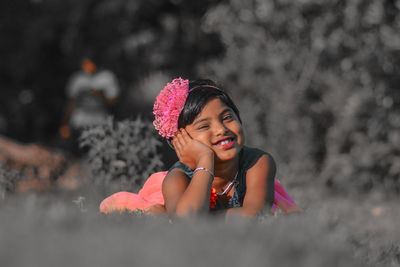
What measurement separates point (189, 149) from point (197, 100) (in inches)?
9.6

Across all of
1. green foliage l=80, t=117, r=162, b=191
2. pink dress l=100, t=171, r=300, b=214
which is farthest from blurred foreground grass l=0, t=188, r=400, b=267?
green foliage l=80, t=117, r=162, b=191

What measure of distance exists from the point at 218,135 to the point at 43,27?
9.92 m

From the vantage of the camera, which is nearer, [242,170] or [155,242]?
[155,242]

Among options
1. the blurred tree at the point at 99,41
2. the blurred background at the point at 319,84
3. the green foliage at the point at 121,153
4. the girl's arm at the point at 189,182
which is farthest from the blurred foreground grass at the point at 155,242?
the blurred tree at the point at 99,41

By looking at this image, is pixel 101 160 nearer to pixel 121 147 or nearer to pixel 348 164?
pixel 121 147

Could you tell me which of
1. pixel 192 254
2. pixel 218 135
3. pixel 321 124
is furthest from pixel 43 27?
pixel 192 254

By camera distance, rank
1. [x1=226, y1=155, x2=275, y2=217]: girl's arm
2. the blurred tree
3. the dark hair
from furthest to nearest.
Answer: the blurred tree
the dark hair
[x1=226, y1=155, x2=275, y2=217]: girl's arm

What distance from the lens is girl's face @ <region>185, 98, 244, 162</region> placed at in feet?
13.0

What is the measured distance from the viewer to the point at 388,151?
831cm

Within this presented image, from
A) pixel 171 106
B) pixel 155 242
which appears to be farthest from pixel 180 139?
pixel 155 242

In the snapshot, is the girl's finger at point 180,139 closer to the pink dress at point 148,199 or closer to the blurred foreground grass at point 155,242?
the pink dress at point 148,199

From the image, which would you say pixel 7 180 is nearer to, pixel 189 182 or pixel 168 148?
pixel 189 182

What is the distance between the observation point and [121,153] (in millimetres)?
5562

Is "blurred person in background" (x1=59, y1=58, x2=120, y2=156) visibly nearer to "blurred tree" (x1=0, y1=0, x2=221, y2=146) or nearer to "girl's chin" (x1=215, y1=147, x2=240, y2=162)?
"blurred tree" (x1=0, y1=0, x2=221, y2=146)
